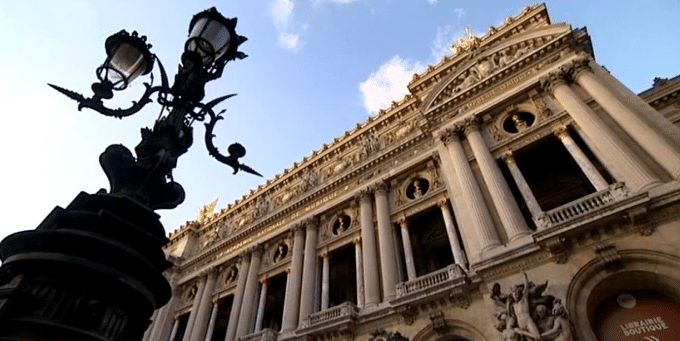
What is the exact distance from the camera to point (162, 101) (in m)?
4.79

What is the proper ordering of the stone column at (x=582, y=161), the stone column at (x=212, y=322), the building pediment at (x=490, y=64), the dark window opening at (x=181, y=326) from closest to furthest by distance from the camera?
the stone column at (x=582, y=161)
the building pediment at (x=490, y=64)
the stone column at (x=212, y=322)
the dark window opening at (x=181, y=326)

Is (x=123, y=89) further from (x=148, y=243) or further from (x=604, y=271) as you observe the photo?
(x=604, y=271)

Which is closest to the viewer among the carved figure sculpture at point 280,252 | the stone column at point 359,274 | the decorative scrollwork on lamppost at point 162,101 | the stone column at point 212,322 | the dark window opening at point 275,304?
the decorative scrollwork on lamppost at point 162,101

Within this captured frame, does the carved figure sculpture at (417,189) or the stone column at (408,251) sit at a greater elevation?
the carved figure sculpture at (417,189)

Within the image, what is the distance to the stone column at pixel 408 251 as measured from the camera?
13492 mm

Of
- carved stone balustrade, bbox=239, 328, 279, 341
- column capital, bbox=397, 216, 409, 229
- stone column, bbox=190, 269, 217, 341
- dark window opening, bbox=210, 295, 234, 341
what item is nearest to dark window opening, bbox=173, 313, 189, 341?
dark window opening, bbox=210, 295, 234, 341

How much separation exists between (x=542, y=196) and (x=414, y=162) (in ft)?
19.4

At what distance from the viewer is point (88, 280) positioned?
2930 millimetres

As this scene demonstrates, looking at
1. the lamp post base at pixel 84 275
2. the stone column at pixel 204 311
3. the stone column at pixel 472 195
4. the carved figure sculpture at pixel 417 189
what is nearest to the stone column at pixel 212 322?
the stone column at pixel 204 311

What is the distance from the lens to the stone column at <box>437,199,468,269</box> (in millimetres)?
12383

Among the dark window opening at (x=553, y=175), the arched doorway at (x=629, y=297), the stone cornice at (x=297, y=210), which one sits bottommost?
the arched doorway at (x=629, y=297)

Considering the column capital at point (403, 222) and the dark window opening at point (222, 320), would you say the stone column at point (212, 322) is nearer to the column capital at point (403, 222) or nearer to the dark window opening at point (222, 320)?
the dark window opening at point (222, 320)

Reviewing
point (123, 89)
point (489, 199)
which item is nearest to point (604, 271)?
point (489, 199)

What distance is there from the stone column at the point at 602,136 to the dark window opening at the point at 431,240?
656cm
